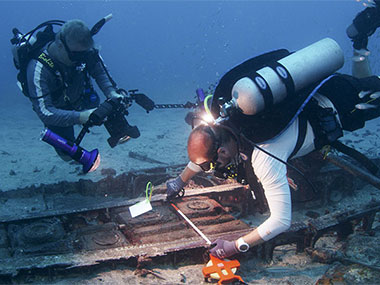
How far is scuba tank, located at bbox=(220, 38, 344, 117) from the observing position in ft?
9.07

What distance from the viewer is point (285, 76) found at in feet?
9.62

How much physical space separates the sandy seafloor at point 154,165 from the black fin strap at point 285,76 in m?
2.28

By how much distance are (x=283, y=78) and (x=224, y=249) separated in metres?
2.05

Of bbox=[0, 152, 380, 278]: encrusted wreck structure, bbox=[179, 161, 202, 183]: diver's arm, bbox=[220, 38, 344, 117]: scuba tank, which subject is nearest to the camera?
bbox=[220, 38, 344, 117]: scuba tank

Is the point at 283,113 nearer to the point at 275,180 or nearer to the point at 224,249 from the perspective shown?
the point at 275,180

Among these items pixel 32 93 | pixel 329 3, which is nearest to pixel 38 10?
pixel 32 93

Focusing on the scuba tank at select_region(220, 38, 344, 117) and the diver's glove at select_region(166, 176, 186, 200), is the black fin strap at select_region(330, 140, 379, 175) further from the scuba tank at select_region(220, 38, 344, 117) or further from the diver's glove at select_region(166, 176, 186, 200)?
the diver's glove at select_region(166, 176, 186, 200)

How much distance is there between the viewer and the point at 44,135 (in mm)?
4465

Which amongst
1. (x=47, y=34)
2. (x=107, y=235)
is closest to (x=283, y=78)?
(x=107, y=235)

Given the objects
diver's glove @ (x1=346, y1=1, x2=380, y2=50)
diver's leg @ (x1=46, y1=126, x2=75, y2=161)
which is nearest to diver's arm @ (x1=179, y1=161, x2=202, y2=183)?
diver's leg @ (x1=46, y1=126, x2=75, y2=161)

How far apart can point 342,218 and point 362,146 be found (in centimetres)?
755

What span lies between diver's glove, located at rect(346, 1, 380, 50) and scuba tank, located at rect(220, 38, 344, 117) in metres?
2.34

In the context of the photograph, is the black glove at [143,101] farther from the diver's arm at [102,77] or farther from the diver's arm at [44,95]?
the diver's arm at [102,77]

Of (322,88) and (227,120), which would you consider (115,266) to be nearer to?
(227,120)
